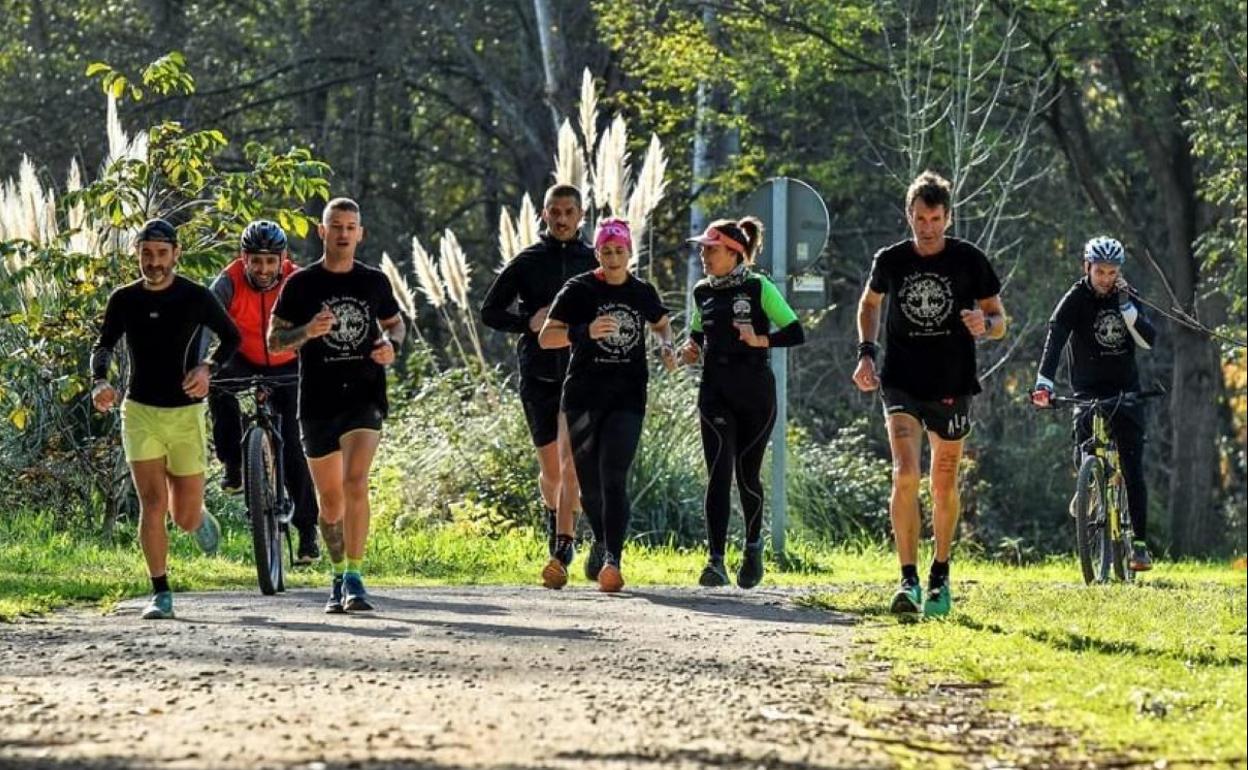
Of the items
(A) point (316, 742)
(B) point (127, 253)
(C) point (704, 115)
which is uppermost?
(C) point (704, 115)

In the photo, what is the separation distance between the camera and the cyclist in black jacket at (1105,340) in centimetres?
1550

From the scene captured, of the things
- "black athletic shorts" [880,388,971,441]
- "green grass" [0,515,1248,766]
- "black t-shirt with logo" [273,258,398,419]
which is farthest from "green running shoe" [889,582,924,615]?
"black t-shirt with logo" [273,258,398,419]

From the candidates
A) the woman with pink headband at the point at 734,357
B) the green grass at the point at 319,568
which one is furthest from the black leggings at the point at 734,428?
the green grass at the point at 319,568

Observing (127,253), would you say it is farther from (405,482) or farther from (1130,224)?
(1130,224)

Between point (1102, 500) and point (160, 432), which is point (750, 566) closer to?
point (1102, 500)

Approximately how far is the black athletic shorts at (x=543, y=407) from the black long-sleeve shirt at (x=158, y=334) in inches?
117

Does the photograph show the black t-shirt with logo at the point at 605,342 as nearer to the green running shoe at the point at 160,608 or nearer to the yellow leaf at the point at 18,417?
the green running shoe at the point at 160,608

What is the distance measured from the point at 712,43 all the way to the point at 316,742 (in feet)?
74.7

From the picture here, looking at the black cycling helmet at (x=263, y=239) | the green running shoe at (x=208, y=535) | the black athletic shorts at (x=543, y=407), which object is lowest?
the green running shoe at (x=208, y=535)

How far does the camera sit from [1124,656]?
10.0 meters

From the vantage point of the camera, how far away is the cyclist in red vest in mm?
13977

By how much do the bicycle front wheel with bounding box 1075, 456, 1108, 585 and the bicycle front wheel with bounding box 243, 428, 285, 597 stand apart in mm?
4822

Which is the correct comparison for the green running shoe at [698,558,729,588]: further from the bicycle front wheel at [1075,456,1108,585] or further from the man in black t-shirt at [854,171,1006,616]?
the man in black t-shirt at [854,171,1006,616]

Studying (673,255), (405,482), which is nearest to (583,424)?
(405,482)
